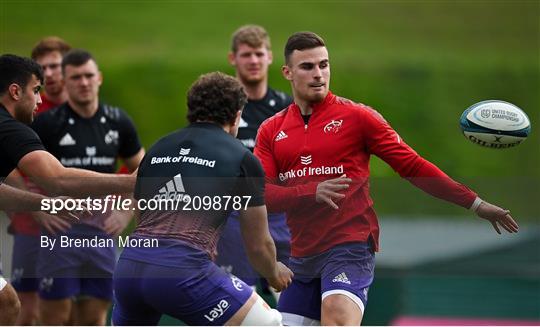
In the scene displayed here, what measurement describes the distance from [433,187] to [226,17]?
90.3ft

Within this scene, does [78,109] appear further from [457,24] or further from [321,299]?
[457,24]

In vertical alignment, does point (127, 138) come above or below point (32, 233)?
above

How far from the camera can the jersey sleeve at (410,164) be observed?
22.0 ft

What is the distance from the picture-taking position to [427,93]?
25219 mm

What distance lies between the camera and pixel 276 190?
685cm

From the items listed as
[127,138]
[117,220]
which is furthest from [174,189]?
[127,138]

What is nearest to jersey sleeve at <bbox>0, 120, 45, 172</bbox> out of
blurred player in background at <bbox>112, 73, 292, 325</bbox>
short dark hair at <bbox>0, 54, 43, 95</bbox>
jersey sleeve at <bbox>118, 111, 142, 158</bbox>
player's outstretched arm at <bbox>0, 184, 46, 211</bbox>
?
player's outstretched arm at <bbox>0, 184, 46, 211</bbox>

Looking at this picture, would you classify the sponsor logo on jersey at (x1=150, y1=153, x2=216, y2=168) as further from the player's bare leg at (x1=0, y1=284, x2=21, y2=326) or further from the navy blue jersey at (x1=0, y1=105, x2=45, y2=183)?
the player's bare leg at (x1=0, y1=284, x2=21, y2=326)

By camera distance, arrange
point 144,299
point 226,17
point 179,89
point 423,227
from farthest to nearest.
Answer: point 226,17, point 179,89, point 423,227, point 144,299

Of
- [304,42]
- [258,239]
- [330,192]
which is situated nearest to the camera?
[258,239]

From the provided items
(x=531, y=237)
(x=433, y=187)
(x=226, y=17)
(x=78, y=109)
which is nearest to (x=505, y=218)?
(x=433, y=187)

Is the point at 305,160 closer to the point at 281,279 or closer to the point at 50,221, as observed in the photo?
the point at 281,279

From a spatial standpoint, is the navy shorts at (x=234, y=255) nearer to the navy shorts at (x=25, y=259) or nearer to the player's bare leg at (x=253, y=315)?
the navy shorts at (x=25, y=259)

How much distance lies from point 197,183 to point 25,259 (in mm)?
3639
